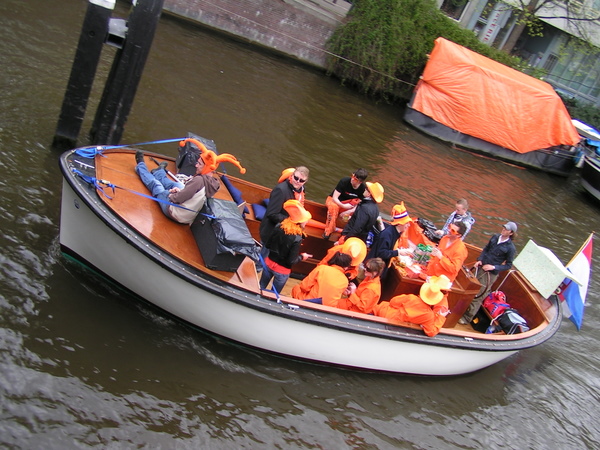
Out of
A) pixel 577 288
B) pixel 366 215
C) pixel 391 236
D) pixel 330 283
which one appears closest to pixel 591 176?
pixel 577 288

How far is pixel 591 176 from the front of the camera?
1720cm

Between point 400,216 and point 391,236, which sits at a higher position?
point 400,216

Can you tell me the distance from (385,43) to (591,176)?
8009 mm

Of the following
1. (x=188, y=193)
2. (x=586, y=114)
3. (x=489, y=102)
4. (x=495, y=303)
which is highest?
(x=586, y=114)

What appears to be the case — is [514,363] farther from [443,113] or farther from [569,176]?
[569,176]

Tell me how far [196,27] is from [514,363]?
15.0 metres

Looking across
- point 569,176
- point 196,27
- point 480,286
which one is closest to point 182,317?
point 480,286

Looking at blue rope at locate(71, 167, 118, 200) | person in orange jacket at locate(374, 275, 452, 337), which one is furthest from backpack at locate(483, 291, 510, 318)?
blue rope at locate(71, 167, 118, 200)

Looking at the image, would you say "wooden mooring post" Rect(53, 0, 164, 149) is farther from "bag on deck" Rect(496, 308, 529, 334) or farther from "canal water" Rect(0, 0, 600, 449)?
"bag on deck" Rect(496, 308, 529, 334)

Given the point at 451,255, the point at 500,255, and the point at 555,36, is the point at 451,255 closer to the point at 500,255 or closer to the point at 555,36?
the point at 500,255

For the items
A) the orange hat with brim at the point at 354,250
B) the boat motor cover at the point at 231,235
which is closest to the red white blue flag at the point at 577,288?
the orange hat with brim at the point at 354,250

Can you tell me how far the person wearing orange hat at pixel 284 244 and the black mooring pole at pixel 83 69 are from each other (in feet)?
13.4

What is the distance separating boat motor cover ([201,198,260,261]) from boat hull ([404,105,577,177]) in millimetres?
12764

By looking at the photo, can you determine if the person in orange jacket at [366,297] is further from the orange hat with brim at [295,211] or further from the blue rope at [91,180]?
the blue rope at [91,180]
